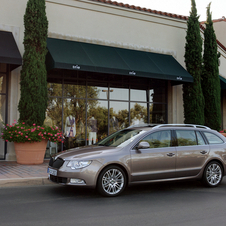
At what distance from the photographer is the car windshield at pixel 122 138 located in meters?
7.12

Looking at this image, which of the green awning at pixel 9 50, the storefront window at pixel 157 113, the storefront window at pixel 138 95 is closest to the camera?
the green awning at pixel 9 50

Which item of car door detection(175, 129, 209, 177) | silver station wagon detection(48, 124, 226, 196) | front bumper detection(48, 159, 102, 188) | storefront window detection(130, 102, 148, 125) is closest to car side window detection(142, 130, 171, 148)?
silver station wagon detection(48, 124, 226, 196)

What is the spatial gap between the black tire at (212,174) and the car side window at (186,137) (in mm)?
716

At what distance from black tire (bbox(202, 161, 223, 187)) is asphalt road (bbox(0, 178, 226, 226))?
175mm

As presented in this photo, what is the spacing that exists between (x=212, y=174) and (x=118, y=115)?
740 centimetres

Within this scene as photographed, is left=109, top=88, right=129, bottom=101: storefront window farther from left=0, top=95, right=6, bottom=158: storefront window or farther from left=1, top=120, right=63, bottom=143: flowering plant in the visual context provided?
left=0, top=95, right=6, bottom=158: storefront window

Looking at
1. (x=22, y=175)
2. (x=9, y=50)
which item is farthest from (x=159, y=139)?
(x=9, y=50)

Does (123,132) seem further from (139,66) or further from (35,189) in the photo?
(139,66)

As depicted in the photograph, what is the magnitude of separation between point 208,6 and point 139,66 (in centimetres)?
589

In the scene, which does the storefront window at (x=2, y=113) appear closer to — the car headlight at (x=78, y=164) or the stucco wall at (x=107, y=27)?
the stucco wall at (x=107, y=27)

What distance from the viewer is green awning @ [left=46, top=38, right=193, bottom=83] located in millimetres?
11805

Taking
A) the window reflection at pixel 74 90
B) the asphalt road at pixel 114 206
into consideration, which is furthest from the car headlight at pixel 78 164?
the window reflection at pixel 74 90

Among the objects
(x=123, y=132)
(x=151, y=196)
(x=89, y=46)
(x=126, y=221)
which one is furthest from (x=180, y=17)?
(x=126, y=221)

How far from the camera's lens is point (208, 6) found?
16.0 meters
